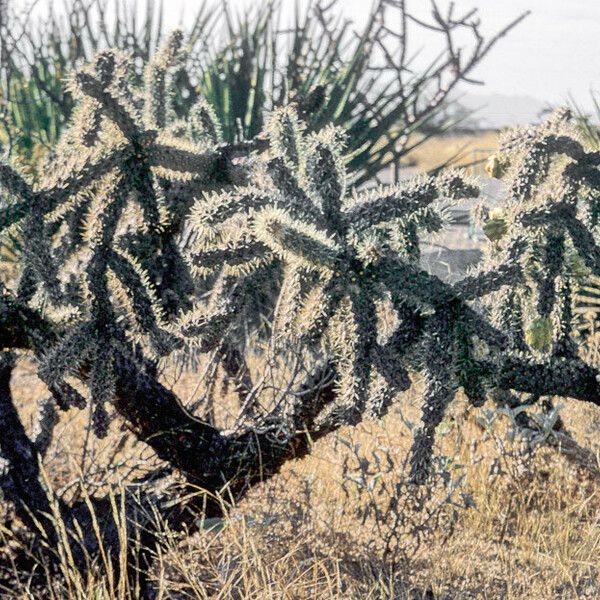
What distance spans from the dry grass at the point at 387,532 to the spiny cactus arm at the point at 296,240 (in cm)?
107

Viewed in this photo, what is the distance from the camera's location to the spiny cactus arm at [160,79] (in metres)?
3.08

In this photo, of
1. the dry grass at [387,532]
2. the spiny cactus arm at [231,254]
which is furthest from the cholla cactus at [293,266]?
the dry grass at [387,532]

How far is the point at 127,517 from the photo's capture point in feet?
10.4

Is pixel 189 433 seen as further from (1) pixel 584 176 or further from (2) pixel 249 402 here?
(1) pixel 584 176

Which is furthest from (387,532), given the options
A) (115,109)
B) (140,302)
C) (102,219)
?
(115,109)

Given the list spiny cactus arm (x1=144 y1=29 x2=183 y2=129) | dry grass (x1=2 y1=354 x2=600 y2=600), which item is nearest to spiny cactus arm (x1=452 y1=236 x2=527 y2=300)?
dry grass (x1=2 y1=354 x2=600 y2=600)

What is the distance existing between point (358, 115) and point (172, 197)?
3.61 meters

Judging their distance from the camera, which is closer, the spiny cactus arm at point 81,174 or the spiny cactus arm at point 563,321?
the spiny cactus arm at point 81,174

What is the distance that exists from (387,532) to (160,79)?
1.72 metres

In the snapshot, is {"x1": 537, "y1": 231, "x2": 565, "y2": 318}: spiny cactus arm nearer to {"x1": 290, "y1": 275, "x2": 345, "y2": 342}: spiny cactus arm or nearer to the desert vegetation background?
the desert vegetation background

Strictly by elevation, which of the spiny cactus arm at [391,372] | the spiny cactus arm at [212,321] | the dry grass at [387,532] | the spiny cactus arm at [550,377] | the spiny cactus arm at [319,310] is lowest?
the dry grass at [387,532]

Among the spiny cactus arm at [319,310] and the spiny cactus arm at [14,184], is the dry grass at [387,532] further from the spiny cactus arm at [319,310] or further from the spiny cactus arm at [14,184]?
the spiny cactus arm at [319,310]

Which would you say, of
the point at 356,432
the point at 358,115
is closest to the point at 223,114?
the point at 358,115

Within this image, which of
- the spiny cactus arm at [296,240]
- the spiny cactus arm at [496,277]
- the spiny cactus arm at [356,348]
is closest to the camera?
the spiny cactus arm at [296,240]
